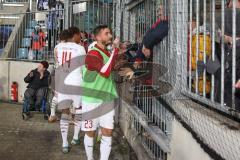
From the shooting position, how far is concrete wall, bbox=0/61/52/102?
1123cm

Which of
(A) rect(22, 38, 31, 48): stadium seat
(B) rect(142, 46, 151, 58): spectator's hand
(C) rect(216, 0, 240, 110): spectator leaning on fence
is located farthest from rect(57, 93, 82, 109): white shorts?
A: (A) rect(22, 38, 31, 48): stadium seat

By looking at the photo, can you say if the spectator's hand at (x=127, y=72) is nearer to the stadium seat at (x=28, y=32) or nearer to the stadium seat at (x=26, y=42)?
the stadium seat at (x=26, y=42)

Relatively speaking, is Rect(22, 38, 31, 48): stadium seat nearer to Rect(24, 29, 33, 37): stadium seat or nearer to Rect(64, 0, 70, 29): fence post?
Rect(24, 29, 33, 37): stadium seat

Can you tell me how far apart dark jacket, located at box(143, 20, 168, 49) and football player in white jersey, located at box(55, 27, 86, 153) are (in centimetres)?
182

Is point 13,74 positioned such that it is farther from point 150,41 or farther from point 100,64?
point 150,41

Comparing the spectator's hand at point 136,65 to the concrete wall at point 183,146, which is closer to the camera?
the concrete wall at point 183,146

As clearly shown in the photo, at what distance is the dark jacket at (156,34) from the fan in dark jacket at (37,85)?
14.6 feet

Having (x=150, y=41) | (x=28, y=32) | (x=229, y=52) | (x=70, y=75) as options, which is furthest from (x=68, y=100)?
(x=28, y=32)

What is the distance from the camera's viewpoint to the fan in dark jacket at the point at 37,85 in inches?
368

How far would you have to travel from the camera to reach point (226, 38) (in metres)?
3.44

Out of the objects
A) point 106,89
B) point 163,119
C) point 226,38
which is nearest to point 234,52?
point 226,38

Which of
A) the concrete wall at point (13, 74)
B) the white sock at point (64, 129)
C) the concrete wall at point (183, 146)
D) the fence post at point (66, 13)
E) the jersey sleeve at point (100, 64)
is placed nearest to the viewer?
the concrete wall at point (183, 146)

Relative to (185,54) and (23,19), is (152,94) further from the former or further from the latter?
(23,19)

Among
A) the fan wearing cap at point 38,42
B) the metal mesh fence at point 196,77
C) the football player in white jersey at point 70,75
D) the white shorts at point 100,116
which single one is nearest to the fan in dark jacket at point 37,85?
the fan wearing cap at point 38,42
